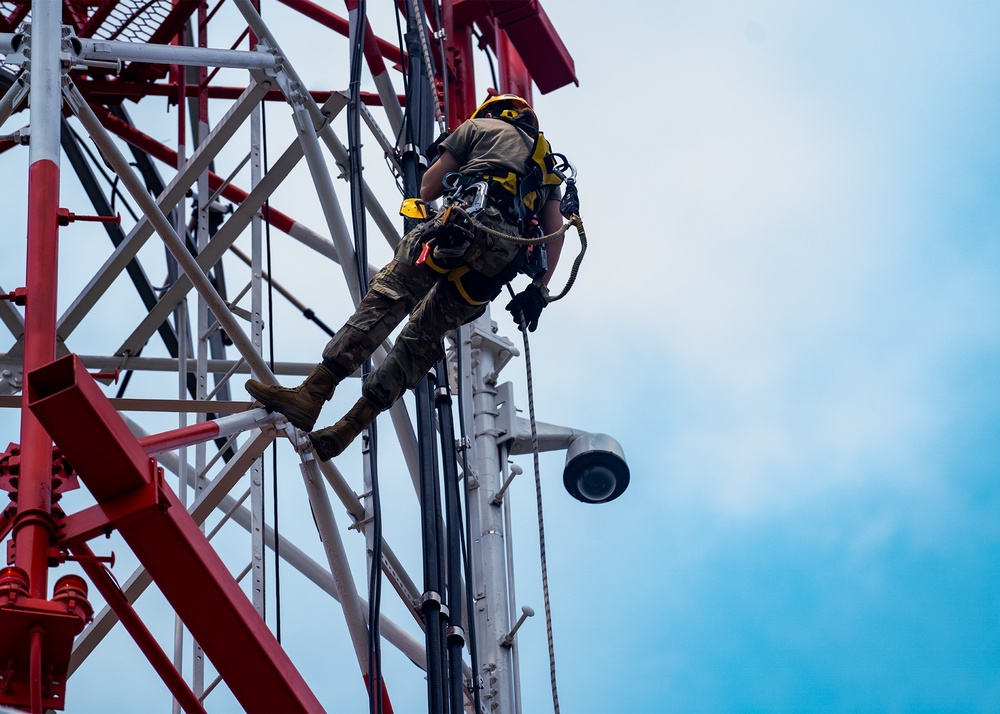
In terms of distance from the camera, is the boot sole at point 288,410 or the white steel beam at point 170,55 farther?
the white steel beam at point 170,55

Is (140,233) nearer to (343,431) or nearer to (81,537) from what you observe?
(343,431)

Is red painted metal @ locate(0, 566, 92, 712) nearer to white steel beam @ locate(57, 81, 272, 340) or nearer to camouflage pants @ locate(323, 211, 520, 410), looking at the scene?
camouflage pants @ locate(323, 211, 520, 410)

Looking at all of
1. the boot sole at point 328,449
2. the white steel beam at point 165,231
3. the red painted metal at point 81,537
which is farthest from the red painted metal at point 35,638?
the white steel beam at point 165,231

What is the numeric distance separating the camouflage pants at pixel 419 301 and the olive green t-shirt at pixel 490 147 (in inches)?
15.1

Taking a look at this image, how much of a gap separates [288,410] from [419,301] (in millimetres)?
1151

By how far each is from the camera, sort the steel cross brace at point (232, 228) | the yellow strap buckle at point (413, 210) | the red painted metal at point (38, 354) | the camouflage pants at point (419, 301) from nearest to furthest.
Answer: the red painted metal at point (38, 354) → the camouflage pants at point (419, 301) → the yellow strap buckle at point (413, 210) → the steel cross brace at point (232, 228)

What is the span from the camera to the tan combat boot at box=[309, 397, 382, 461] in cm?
937

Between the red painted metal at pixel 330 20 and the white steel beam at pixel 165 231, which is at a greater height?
the red painted metal at pixel 330 20

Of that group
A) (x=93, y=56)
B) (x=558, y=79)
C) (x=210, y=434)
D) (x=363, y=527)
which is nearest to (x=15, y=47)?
(x=93, y=56)

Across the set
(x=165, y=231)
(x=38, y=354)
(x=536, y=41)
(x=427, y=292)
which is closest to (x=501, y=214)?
(x=427, y=292)

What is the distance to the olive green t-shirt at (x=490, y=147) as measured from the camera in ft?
32.6

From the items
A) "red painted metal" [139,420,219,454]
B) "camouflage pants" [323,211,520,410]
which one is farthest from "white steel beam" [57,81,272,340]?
"red painted metal" [139,420,219,454]

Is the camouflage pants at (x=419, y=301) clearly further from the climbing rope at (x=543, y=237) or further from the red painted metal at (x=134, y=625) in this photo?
the red painted metal at (x=134, y=625)

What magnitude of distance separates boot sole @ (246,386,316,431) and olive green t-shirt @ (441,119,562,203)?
1.84 meters
